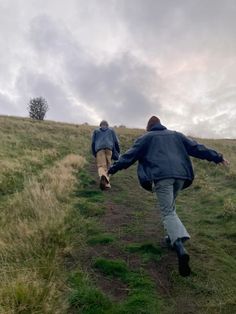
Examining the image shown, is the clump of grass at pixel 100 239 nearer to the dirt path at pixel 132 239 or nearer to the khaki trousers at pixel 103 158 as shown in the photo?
the dirt path at pixel 132 239

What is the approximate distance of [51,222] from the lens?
6.60 metres

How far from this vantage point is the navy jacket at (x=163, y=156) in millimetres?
6012

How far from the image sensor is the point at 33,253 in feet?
18.0

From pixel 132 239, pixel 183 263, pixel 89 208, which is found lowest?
pixel 183 263

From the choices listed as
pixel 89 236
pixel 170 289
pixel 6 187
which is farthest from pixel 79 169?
pixel 170 289

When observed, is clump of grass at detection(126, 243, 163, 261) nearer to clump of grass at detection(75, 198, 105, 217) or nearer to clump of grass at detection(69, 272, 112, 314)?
clump of grass at detection(69, 272, 112, 314)

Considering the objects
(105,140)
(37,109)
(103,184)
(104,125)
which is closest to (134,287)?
(103,184)

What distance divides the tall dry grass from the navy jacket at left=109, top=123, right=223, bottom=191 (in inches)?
61.8

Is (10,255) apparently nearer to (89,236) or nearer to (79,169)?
(89,236)

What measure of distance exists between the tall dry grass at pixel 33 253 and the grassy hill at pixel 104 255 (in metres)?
0.01

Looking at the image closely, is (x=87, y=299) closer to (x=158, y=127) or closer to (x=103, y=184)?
(x=158, y=127)

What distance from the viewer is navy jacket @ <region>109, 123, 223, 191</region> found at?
19.7ft

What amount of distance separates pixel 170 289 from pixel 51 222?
7.77ft

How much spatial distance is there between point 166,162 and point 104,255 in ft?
5.39
